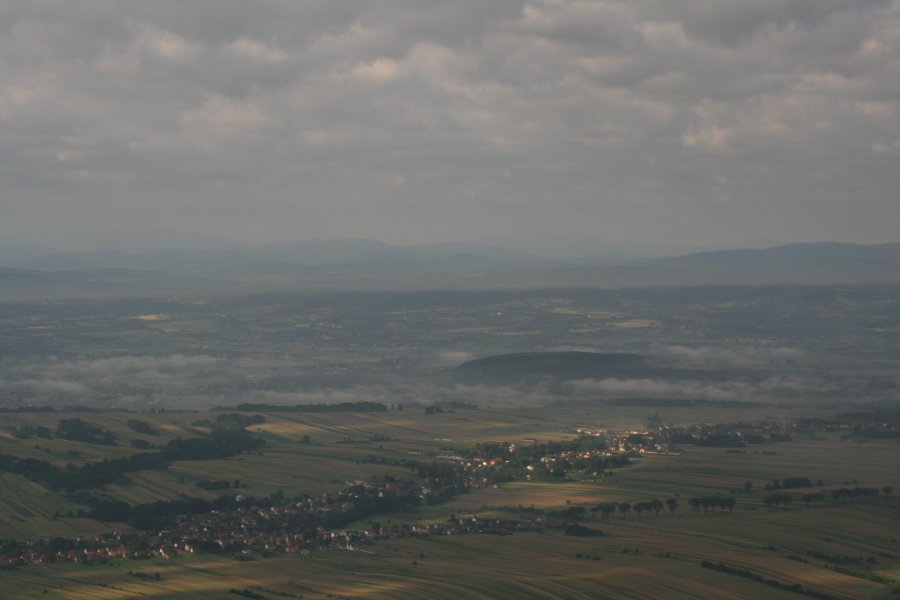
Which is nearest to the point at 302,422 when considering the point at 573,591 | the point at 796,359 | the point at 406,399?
the point at 406,399

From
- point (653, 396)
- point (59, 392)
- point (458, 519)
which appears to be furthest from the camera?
point (59, 392)

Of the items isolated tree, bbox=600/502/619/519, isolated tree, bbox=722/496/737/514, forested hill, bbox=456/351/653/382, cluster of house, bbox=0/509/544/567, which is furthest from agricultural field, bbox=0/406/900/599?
forested hill, bbox=456/351/653/382

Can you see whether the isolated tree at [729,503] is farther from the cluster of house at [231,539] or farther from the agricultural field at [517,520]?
the cluster of house at [231,539]

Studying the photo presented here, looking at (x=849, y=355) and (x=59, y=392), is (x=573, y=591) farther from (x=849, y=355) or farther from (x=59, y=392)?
(x=849, y=355)

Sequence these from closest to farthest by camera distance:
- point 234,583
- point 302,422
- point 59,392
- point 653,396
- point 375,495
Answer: point 234,583 < point 375,495 < point 302,422 < point 653,396 < point 59,392

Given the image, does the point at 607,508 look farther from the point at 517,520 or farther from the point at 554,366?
the point at 554,366

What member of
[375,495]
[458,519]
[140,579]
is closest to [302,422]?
[375,495]

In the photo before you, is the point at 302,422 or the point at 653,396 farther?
the point at 653,396

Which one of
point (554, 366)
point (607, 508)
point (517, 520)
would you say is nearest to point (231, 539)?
point (517, 520)
